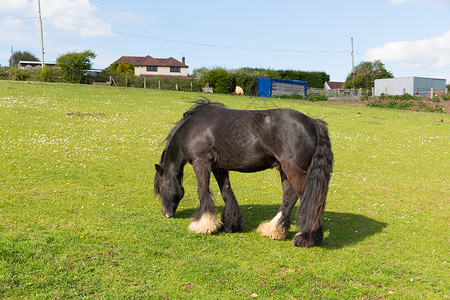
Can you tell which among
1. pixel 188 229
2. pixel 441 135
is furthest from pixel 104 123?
pixel 441 135

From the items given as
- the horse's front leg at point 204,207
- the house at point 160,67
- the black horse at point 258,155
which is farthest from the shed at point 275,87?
the horse's front leg at point 204,207

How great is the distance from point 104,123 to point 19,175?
10.5m

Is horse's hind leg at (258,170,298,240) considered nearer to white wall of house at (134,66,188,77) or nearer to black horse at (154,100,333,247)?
black horse at (154,100,333,247)

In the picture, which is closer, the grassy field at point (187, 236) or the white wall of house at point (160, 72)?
the grassy field at point (187, 236)

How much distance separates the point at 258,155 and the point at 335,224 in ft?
9.25

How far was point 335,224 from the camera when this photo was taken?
877 cm

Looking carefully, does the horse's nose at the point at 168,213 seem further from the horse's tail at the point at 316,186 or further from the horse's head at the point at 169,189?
the horse's tail at the point at 316,186

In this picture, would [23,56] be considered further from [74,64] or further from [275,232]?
[275,232]

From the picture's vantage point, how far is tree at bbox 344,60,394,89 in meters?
79.6

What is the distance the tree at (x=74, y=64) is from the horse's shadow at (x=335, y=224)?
4556 centimetres

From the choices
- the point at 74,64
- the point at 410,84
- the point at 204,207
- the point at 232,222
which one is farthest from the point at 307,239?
the point at 410,84

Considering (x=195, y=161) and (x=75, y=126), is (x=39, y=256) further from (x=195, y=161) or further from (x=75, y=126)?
(x=75, y=126)

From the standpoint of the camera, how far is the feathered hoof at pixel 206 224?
757cm

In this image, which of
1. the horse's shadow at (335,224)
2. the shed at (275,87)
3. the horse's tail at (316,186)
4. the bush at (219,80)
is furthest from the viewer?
the bush at (219,80)
